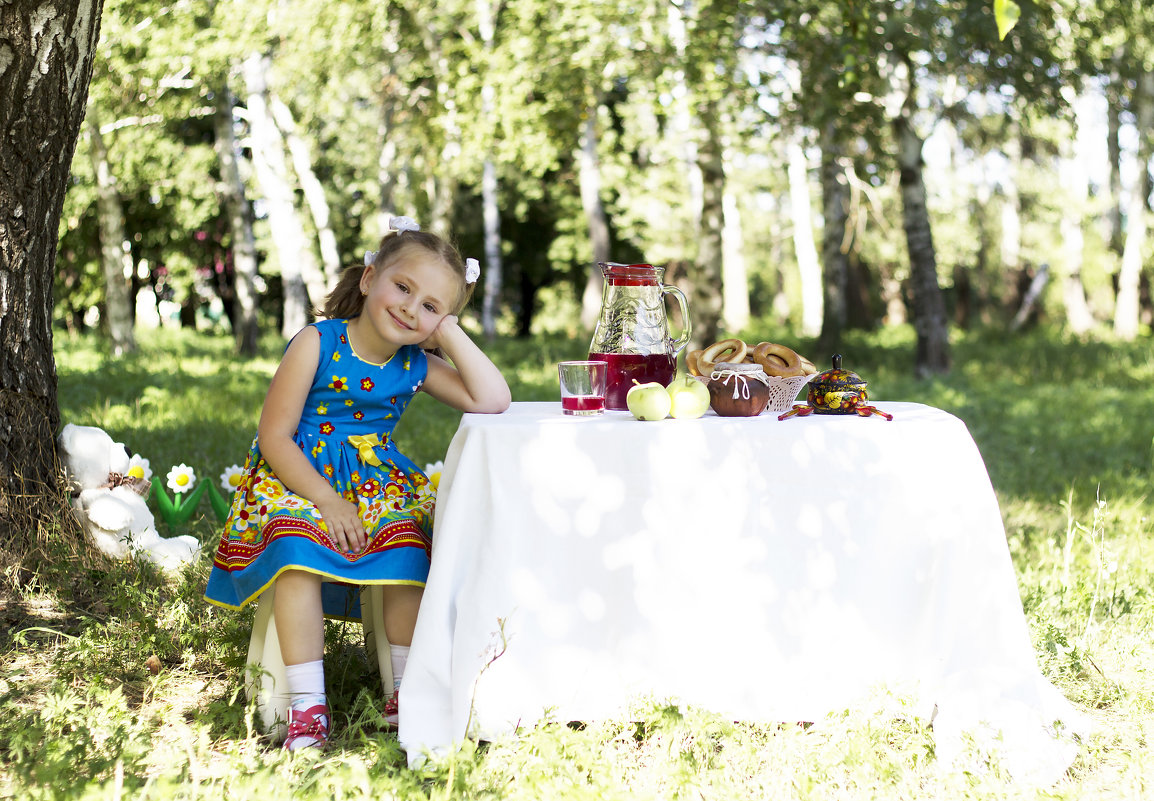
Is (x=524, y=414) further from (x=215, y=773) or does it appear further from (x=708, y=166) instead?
(x=708, y=166)

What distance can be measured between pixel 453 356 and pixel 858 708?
1.41m

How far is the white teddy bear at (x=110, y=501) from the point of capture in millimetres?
3871

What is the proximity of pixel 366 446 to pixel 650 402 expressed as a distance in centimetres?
82

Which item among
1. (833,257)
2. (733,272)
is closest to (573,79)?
(833,257)

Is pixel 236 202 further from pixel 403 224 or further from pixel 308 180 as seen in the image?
pixel 403 224

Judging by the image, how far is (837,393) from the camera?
2.81 meters

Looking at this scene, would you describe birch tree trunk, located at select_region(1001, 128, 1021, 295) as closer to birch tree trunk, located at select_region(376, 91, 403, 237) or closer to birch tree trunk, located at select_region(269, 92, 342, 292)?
birch tree trunk, located at select_region(376, 91, 403, 237)

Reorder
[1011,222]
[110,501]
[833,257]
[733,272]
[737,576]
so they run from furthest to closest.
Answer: [1011,222]
[733,272]
[833,257]
[110,501]
[737,576]

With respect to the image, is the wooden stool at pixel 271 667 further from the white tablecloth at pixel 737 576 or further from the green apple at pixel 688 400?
the green apple at pixel 688 400

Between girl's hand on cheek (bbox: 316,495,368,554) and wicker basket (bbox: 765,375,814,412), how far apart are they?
3.78ft

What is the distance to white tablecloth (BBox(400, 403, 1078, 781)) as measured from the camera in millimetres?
2537

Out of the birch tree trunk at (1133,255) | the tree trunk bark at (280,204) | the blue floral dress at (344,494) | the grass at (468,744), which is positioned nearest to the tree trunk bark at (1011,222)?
the birch tree trunk at (1133,255)

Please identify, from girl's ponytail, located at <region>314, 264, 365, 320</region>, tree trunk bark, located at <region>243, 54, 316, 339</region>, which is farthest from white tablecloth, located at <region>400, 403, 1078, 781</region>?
tree trunk bark, located at <region>243, 54, 316, 339</region>

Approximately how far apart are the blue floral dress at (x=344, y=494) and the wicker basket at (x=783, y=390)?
99 cm
